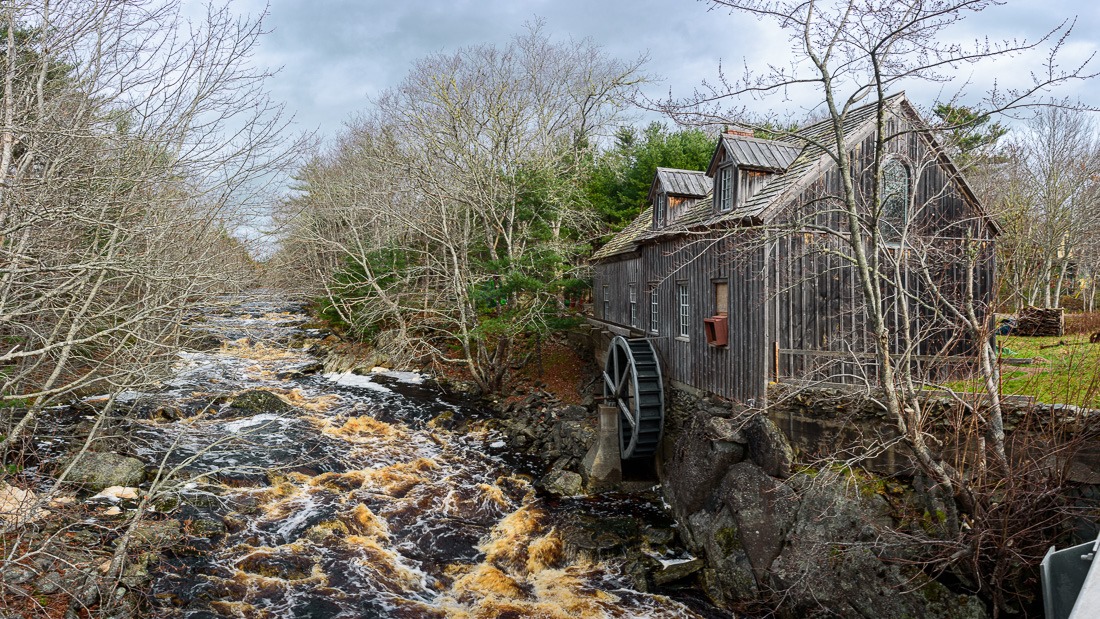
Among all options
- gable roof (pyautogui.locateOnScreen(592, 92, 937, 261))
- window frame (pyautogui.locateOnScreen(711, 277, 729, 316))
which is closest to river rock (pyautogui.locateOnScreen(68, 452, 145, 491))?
gable roof (pyautogui.locateOnScreen(592, 92, 937, 261))

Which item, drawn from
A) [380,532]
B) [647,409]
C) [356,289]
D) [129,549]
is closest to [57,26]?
[129,549]

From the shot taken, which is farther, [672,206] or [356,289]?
[356,289]

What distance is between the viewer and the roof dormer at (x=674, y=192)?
43.7 feet

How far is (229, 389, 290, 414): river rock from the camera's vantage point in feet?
47.9

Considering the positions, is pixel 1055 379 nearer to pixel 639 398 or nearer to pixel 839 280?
pixel 839 280

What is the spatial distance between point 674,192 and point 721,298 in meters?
3.72

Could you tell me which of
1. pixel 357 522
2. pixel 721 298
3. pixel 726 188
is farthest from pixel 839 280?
pixel 357 522

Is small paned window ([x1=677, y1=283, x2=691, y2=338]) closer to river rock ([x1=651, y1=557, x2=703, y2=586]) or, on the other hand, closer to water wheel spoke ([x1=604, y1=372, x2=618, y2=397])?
water wheel spoke ([x1=604, y1=372, x2=618, y2=397])

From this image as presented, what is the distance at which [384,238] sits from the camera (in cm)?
2327

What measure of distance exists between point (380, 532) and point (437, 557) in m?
1.20

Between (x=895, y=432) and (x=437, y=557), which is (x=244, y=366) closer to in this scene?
(x=437, y=557)

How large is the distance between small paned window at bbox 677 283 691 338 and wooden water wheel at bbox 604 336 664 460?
0.93 meters

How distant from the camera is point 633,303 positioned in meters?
15.9

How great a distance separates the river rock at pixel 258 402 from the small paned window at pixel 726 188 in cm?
1161
